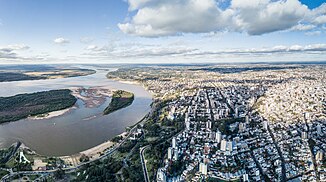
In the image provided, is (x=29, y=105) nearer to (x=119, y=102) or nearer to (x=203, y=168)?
(x=119, y=102)

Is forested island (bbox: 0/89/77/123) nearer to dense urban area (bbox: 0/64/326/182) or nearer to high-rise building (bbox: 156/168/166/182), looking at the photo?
dense urban area (bbox: 0/64/326/182)

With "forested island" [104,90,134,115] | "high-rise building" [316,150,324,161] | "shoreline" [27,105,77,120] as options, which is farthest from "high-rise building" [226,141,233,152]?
"shoreline" [27,105,77,120]

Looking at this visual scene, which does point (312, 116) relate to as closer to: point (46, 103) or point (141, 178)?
point (141, 178)

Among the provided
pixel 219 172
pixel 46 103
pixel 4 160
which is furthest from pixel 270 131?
pixel 46 103

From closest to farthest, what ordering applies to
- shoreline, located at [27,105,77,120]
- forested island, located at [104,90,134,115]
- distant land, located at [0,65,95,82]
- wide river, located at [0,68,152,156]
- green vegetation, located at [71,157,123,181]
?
green vegetation, located at [71,157,123,181] < wide river, located at [0,68,152,156] < shoreline, located at [27,105,77,120] < forested island, located at [104,90,134,115] < distant land, located at [0,65,95,82]

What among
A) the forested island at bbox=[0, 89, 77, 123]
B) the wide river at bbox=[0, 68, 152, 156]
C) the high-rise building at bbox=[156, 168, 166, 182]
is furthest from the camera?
the forested island at bbox=[0, 89, 77, 123]

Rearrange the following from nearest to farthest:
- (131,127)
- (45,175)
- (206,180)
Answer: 1. (206,180)
2. (45,175)
3. (131,127)

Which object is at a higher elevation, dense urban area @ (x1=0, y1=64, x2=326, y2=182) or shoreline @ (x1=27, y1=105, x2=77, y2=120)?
dense urban area @ (x1=0, y1=64, x2=326, y2=182)

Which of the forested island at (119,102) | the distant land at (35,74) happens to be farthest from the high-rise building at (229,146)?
the distant land at (35,74)

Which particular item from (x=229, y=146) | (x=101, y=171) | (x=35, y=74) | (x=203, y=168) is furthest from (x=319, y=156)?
(x=35, y=74)
